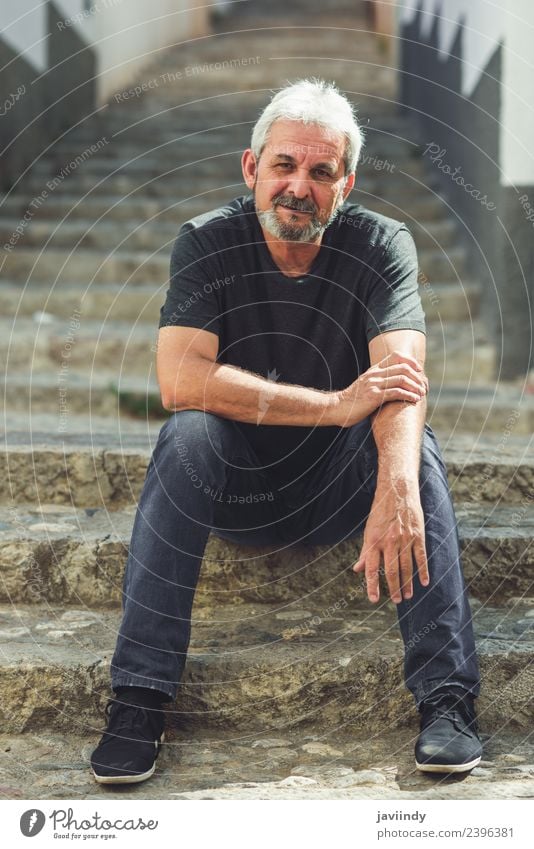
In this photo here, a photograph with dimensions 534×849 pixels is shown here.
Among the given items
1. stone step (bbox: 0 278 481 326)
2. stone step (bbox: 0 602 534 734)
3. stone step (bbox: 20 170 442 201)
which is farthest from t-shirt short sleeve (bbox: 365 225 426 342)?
stone step (bbox: 20 170 442 201)

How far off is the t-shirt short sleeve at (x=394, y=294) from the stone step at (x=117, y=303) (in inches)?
91.3

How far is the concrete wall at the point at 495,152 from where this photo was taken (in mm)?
3826

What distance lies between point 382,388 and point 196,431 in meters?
0.39

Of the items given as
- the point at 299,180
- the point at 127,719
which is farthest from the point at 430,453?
the point at 127,719

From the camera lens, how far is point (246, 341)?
2.23 m

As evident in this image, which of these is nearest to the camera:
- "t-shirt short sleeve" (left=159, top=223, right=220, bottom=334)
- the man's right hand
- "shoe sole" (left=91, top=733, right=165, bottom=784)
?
"shoe sole" (left=91, top=733, right=165, bottom=784)

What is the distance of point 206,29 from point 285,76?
326 centimetres

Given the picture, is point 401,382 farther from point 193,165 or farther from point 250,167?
point 193,165

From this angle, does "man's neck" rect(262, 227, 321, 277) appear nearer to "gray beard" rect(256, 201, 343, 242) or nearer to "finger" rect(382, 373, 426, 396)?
"gray beard" rect(256, 201, 343, 242)

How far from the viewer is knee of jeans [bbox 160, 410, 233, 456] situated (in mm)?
1957

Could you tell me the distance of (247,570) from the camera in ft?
7.63

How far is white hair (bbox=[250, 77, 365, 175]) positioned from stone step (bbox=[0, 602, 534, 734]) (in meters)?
1.10
